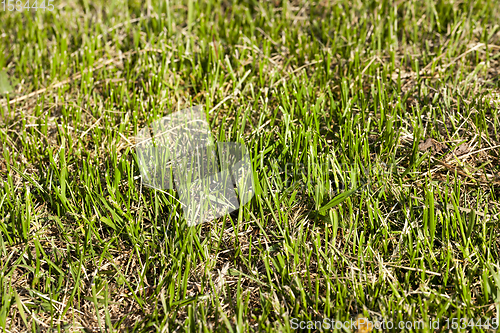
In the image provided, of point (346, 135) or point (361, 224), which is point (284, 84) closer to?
point (346, 135)

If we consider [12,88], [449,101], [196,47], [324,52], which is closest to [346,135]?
[449,101]

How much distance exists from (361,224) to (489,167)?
2.52 ft

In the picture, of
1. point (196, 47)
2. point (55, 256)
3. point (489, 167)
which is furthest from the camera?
point (196, 47)

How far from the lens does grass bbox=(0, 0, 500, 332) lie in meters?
1.68

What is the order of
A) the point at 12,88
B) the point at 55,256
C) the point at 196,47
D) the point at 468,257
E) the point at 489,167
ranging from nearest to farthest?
the point at 468,257 < the point at 55,256 < the point at 489,167 < the point at 12,88 < the point at 196,47

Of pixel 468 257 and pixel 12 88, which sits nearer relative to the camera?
pixel 468 257

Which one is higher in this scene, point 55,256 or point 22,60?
point 22,60

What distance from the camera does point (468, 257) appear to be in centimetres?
170

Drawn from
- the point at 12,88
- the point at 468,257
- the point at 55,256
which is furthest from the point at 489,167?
the point at 12,88

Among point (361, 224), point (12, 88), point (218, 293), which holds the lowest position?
point (218, 293)

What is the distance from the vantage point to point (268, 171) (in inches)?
82.7

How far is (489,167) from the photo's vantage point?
6.86 feet

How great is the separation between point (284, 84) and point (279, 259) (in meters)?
1.16

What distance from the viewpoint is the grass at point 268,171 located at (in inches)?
66.1
